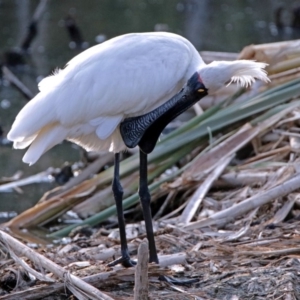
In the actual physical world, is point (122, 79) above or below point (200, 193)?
above

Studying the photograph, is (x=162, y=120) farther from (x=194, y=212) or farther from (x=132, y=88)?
(x=194, y=212)

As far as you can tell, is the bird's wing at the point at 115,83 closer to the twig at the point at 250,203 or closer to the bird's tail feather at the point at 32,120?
the bird's tail feather at the point at 32,120

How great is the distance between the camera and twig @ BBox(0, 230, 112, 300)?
464 cm

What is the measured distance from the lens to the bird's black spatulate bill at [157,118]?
563 centimetres

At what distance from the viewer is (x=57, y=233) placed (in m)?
8.02

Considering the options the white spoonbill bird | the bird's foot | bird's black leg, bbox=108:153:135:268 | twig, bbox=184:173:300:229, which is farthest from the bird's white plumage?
twig, bbox=184:173:300:229

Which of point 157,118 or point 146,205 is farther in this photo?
point 146,205

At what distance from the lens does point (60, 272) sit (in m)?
4.90

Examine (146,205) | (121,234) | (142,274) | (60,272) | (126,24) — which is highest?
(142,274)

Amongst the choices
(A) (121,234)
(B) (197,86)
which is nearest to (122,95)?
(B) (197,86)

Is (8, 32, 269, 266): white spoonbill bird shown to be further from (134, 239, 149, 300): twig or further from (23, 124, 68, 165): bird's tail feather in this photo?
(134, 239, 149, 300): twig

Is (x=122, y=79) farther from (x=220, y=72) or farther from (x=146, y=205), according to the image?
(x=146, y=205)

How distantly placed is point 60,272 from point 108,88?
1.47 metres

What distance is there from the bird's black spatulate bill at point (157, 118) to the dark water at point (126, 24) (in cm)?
650
